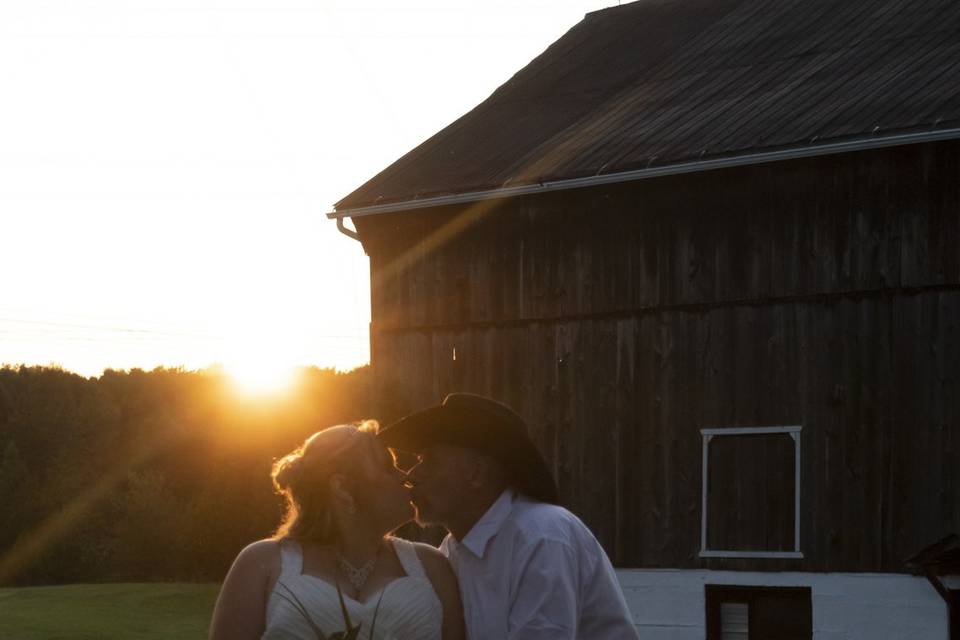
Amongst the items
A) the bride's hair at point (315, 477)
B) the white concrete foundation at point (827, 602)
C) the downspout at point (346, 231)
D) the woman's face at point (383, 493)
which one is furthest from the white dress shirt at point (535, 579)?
the downspout at point (346, 231)

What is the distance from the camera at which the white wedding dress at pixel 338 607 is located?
5.58m

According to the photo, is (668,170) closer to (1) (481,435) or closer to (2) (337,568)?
(1) (481,435)

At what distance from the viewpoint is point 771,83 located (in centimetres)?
1880

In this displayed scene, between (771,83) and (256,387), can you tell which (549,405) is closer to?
(771,83)

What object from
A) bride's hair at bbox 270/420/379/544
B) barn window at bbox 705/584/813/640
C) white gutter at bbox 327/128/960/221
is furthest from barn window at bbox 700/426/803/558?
bride's hair at bbox 270/420/379/544

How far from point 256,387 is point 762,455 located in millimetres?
44397

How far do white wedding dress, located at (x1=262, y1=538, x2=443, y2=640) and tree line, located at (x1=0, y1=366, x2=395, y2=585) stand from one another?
45.0 metres

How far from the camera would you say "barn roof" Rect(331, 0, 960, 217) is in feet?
55.1

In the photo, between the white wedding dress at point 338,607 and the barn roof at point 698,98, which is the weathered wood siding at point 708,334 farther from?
the white wedding dress at point 338,607

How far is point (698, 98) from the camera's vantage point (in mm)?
19234

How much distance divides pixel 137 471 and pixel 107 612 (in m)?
20.0

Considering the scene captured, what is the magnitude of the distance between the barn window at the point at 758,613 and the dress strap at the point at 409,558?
1174 centimetres

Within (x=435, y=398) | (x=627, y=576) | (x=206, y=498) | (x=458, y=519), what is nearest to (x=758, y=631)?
(x=627, y=576)

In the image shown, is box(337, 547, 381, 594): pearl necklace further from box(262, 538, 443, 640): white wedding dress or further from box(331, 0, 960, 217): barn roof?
box(331, 0, 960, 217): barn roof
